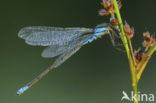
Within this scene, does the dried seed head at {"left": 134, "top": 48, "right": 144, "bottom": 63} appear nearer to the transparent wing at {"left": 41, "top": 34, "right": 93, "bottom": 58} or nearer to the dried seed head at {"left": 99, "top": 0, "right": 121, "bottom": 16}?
the dried seed head at {"left": 99, "top": 0, "right": 121, "bottom": 16}

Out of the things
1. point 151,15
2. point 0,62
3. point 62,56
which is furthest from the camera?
point 151,15

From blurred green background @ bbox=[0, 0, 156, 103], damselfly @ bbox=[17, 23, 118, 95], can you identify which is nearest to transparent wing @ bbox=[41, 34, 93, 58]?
damselfly @ bbox=[17, 23, 118, 95]

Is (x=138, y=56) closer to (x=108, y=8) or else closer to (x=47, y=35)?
(x=108, y=8)

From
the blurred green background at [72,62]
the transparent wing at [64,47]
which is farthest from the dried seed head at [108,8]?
the blurred green background at [72,62]

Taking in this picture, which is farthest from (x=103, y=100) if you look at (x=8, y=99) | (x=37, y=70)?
(x=8, y=99)

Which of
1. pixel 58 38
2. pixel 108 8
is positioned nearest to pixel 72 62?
pixel 58 38

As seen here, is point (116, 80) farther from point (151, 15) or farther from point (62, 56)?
point (62, 56)

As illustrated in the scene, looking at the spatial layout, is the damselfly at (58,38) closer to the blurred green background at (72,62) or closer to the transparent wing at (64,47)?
the transparent wing at (64,47)
